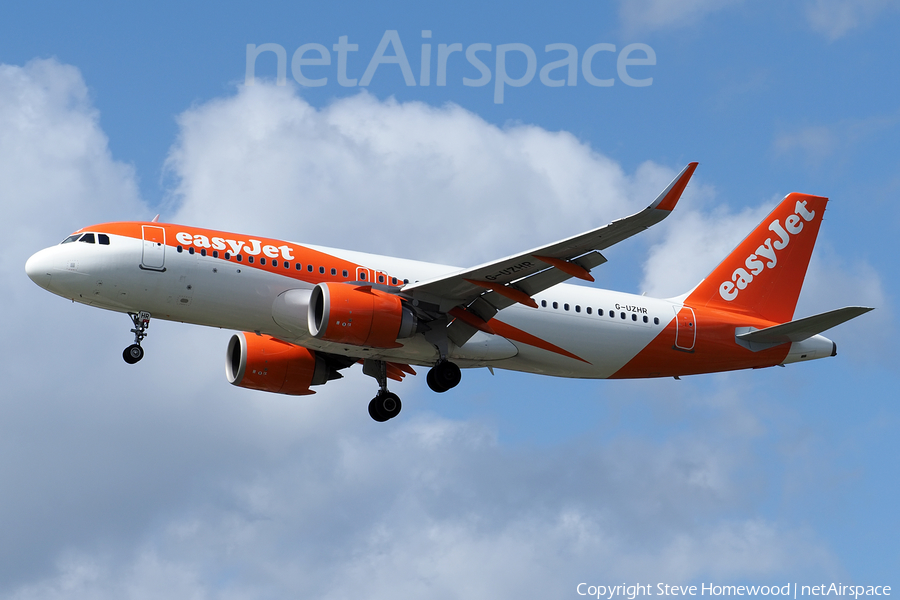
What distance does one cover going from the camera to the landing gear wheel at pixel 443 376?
34812 mm

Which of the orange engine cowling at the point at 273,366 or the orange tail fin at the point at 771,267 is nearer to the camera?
the orange engine cowling at the point at 273,366

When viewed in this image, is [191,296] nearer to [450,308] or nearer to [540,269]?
[450,308]

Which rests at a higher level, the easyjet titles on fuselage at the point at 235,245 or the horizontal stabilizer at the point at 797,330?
the horizontal stabilizer at the point at 797,330

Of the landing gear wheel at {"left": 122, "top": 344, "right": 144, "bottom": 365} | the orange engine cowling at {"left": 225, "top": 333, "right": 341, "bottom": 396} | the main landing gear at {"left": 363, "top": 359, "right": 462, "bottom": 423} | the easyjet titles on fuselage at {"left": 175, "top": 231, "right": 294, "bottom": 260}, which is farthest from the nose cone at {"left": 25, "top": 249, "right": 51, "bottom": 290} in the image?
the main landing gear at {"left": 363, "top": 359, "right": 462, "bottom": 423}

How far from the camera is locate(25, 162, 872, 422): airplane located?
32406 millimetres

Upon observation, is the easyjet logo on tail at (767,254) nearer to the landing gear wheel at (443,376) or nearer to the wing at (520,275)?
the wing at (520,275)

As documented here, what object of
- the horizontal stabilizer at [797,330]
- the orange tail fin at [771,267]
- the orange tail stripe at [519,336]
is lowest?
the orange tail stripe at [519,336]

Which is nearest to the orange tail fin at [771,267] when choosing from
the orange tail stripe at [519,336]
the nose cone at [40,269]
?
the orange tail stripe at [519,336]

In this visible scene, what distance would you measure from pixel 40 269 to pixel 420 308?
34.4 ft

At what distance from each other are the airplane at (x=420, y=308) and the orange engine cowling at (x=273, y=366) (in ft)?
0.15

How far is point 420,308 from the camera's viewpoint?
34.4 meters

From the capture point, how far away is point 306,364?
3912 cm

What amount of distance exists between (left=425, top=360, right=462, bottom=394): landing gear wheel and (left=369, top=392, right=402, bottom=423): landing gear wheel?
335cm

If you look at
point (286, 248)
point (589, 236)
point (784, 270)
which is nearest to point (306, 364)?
point (286, 248)
